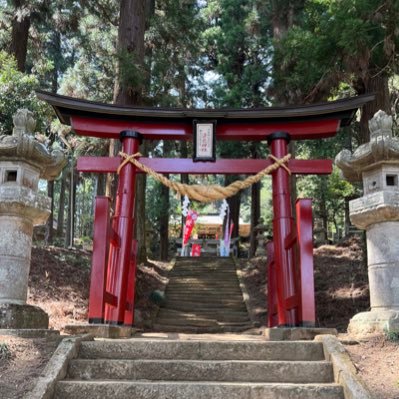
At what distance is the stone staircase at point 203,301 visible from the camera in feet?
34.4

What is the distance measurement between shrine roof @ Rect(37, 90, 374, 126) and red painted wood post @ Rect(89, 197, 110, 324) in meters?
1.69

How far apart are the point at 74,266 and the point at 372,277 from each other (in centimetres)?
808

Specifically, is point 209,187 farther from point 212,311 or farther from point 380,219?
point 212,311

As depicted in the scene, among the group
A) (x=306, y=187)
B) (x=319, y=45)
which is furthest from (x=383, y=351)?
(x=306, y=187)

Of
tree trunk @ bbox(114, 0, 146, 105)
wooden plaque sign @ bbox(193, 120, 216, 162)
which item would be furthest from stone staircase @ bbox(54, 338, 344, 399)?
tree trunk @ bbox(114, 0, 146, 105)

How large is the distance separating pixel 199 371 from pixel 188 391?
1.11ft

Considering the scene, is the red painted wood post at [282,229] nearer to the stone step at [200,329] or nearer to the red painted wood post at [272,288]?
the red painted wood post at [272,288]

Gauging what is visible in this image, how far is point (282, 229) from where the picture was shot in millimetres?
6703

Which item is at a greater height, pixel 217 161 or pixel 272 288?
pixel 217 161

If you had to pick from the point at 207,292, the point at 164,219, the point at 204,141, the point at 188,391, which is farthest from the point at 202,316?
the point at 164,219

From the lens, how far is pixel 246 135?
7.31 meters

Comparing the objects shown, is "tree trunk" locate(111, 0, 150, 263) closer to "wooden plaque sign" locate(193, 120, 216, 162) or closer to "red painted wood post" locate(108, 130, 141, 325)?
"red painted wood post" locate(108, 130, 141, 325)

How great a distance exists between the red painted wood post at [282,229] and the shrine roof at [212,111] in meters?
0.36

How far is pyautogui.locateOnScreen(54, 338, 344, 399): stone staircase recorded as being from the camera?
3.85 metres
